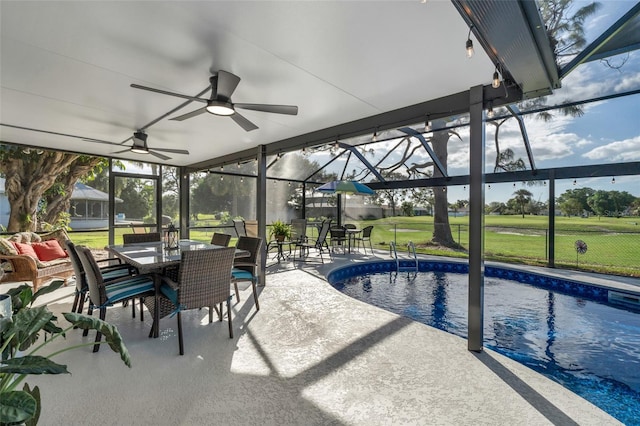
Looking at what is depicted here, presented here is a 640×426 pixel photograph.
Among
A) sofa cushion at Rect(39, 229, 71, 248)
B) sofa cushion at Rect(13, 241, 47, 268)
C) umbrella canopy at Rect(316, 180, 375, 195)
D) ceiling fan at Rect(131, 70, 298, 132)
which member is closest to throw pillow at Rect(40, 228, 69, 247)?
sofa cushion at Rect(39, 229, 71, 248)

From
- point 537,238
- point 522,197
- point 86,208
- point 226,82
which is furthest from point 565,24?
point 86,208

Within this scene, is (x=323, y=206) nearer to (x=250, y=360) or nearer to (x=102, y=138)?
(x=102, y=138)

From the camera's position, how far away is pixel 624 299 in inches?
190

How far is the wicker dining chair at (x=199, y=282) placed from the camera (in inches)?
106

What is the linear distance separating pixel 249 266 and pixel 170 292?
3.62 ft

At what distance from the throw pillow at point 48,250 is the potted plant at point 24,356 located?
4478 millimetres

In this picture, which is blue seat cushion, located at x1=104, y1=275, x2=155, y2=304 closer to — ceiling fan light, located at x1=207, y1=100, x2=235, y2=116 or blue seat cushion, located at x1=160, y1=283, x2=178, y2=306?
blue seat cushion, located at x1=160, y1=283, x2=178, y2=306

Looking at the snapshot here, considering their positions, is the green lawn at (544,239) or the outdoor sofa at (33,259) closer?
the outdoor sofa at (33,259)

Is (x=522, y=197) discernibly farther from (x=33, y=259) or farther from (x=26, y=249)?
(x=26, y=249)

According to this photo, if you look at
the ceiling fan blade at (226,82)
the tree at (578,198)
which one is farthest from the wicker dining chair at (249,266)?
the tree at (578,198)

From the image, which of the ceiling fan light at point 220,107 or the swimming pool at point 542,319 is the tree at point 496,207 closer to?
the swimming pool at point 542,319

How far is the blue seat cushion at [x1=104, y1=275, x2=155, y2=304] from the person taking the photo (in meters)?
2.76

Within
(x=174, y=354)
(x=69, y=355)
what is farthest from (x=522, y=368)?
(x=69, y=355)

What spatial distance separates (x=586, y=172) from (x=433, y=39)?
20.9 ft
